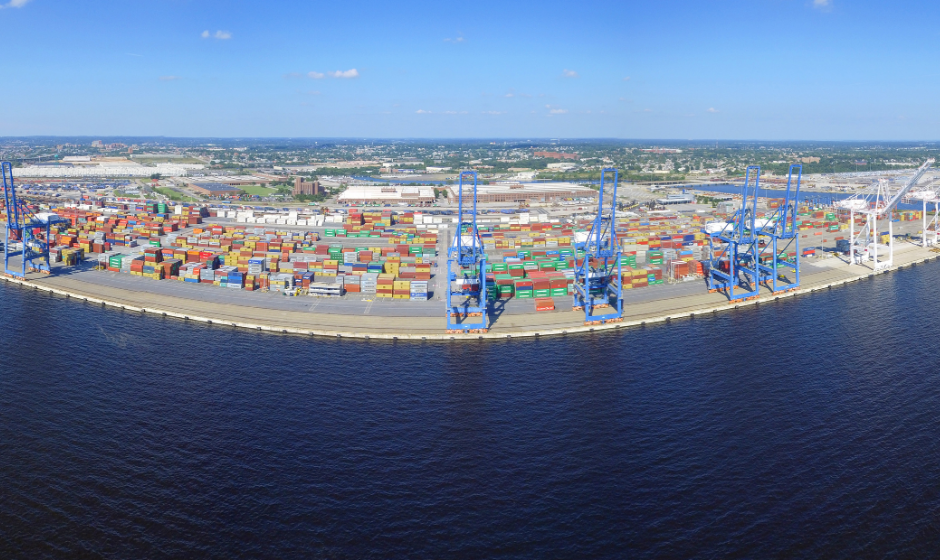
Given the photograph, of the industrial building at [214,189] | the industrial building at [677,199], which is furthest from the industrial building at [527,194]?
the industrial building at [214,189]

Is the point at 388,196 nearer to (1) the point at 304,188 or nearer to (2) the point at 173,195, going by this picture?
(1) the point at 304,188

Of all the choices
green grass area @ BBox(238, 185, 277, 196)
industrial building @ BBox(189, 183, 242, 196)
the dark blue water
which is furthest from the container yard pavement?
green grass area @ BBox(238, 185, 277, 196)

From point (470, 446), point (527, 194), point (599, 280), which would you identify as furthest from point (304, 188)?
point (470, 446)

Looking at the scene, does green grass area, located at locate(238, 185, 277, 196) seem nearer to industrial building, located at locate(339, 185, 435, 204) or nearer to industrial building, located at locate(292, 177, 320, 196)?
industrial building, located at locate(292, 177, 320, 196)

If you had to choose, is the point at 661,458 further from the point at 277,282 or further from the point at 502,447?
the point at 277,282

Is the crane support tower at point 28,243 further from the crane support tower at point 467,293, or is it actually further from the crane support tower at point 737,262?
the crane support tower at point 737,262

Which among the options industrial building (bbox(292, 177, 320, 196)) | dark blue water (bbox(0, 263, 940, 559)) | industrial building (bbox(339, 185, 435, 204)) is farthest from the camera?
industrial building (bbox(292, 177, 320, 196))
